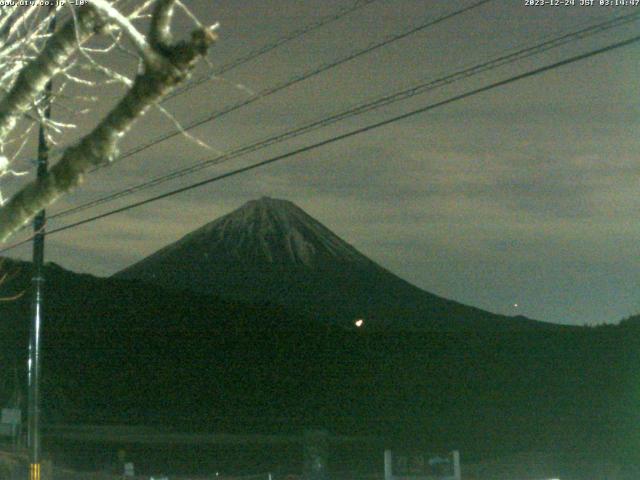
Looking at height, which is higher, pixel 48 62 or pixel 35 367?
pixel 48 62

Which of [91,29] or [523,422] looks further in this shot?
[523,422]

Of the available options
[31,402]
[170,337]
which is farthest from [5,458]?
[170,337]

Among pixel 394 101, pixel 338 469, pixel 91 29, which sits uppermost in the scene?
pixel 394 101

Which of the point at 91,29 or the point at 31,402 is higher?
the point at 91,29

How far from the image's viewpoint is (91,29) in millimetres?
4984

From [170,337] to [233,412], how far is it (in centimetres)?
2561

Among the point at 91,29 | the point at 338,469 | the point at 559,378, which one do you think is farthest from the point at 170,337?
the point at 91,29

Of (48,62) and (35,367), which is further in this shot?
(35,367)

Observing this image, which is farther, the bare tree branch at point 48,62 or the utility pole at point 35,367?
the utility pole at point 35,367

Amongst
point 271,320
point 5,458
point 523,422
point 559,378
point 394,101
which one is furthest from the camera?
point 271,320

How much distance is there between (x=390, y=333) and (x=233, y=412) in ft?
114

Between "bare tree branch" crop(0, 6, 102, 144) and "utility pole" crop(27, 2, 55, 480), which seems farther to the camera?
"utility pole" crop(27, 2, 55, 480)

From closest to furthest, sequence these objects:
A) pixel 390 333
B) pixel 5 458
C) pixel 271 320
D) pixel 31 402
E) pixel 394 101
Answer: pixel 394 101
pixel 31 402
pixel 5 458
pixel 390 333
pixel 271 320

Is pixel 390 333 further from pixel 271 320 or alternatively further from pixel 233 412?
pixel 233 412
